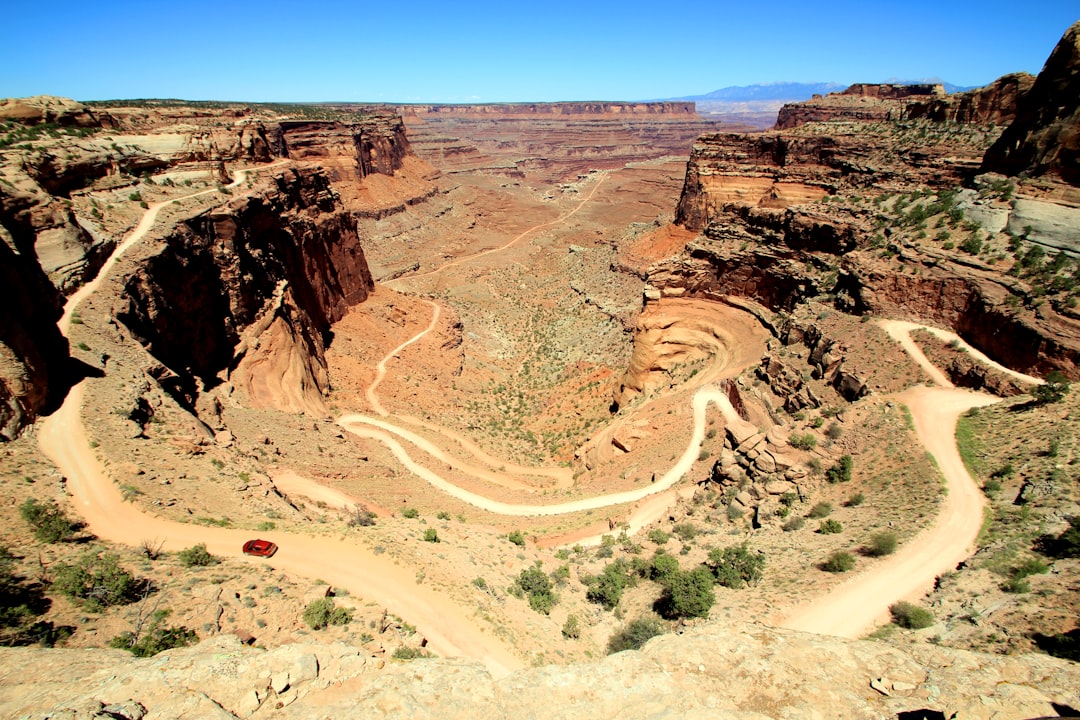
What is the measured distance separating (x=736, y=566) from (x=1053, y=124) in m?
30.1

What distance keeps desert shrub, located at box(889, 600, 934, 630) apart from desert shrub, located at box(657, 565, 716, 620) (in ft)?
14.4

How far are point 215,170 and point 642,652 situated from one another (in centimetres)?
4159

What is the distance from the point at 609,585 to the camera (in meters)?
17.7

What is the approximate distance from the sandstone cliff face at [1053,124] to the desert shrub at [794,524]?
24.1 metres

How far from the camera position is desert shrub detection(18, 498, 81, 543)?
13234mm

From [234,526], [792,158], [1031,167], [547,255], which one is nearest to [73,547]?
[234,526]

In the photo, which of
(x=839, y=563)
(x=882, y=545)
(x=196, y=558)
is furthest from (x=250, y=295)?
(x=882, y=545)

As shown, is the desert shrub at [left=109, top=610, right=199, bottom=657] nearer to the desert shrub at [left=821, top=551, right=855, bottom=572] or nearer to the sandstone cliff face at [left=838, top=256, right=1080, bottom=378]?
the desert shrub at [left=821, top=551, right=855, bottom=572]

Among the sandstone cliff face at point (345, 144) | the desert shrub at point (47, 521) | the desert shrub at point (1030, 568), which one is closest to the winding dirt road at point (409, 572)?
the desert shrub at point (47, 521)

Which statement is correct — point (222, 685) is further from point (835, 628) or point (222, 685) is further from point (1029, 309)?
point (1029, 309)

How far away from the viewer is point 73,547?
13.3 meters

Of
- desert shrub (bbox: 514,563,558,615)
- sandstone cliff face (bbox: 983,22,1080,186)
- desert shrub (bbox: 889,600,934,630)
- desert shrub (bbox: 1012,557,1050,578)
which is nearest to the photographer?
desert shrub (bbox: 1012,557,1050,578)

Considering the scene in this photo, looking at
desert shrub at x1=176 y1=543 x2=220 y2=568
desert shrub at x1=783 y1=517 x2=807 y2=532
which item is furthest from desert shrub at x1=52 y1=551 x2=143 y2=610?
desert shrub at x1=783 y1=517 x2=807 y2=532

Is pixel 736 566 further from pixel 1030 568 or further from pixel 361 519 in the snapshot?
pixel 361 519
